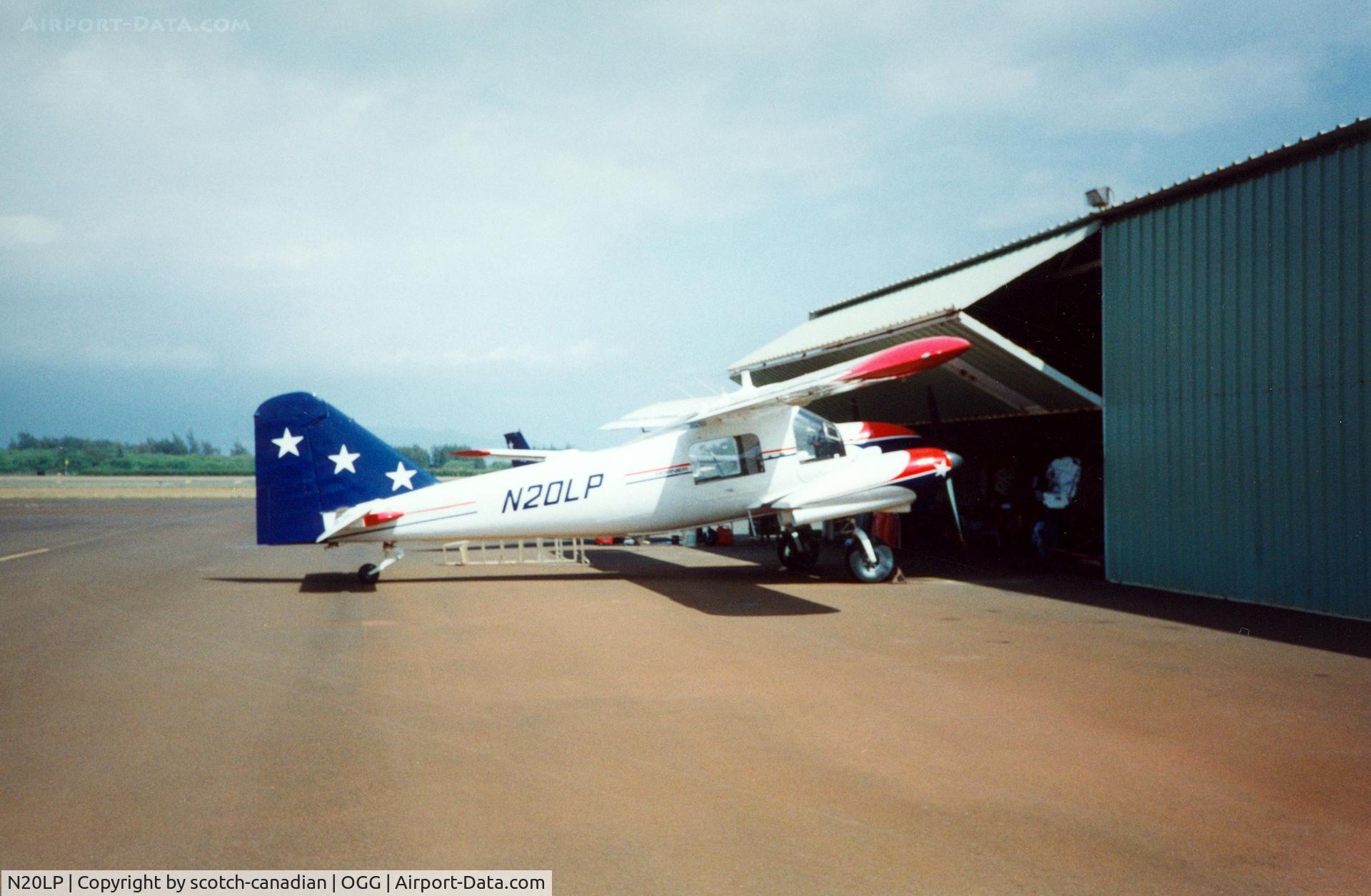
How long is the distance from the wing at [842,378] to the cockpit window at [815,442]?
0.78 m

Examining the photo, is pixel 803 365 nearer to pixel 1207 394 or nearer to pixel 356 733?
pixel 1207 394

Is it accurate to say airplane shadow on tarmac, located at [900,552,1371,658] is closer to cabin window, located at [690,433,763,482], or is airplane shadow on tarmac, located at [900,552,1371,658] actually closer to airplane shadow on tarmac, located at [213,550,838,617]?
airplane shadow on tarmac, located at [213,550,838,617]

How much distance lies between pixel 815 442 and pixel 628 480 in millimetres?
3102

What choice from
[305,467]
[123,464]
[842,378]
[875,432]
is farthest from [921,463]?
[123,464]

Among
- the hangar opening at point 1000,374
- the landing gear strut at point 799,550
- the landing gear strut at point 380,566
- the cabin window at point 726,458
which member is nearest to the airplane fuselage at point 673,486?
the cabin window at point 726,458

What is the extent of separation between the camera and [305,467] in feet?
41.2

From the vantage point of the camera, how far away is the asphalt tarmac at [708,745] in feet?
13.2

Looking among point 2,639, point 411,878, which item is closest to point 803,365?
point 2,639

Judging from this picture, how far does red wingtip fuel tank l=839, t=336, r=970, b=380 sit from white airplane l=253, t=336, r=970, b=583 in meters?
0.06

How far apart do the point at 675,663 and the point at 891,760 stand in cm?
310

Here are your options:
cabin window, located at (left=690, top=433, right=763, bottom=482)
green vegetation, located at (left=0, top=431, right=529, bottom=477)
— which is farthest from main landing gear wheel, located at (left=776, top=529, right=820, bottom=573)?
green vegetation, located at (left=0, top=431, right=529, bottom=477)

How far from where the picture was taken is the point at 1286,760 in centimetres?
530

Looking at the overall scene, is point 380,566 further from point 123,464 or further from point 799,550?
point 123,464

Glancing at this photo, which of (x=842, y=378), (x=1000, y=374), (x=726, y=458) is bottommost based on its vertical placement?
(x=726, y=458)
